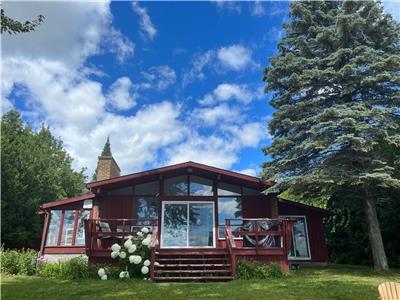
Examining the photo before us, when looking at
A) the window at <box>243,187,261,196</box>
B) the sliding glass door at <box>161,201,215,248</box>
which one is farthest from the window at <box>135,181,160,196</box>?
the window at <box>243,187,261,196</box>

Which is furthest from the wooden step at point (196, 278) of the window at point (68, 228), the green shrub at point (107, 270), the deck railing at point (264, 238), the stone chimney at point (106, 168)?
the window at point (68, 228)

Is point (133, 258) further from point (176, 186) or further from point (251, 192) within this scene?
point (251, 192)

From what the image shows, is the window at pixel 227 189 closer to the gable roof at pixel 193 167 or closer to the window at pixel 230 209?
the window at pixel 230 209

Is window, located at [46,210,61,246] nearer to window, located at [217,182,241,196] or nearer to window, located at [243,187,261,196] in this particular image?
window, located at [217,182,241,196]

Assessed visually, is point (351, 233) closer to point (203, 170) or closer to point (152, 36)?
point (203, 170)

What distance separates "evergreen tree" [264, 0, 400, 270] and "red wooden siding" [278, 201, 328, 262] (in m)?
3.05

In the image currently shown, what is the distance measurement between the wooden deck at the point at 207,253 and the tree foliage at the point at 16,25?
6925 mm

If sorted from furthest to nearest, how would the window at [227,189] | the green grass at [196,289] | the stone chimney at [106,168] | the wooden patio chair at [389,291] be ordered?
1. the stone chimney at [106,168]
2. the window at [227,189]
3. the green grass at [196,289]
4. the wooden patio chair at [389,291]

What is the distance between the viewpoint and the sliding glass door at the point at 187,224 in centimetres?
1310

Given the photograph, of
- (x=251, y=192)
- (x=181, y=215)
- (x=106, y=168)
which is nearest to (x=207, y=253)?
(x=181, y=215)

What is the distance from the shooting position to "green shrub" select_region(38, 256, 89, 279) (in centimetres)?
1091

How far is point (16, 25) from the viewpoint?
237 inches

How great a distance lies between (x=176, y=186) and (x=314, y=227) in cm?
671

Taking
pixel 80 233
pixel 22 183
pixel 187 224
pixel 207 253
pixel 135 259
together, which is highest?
pixel 22 183
